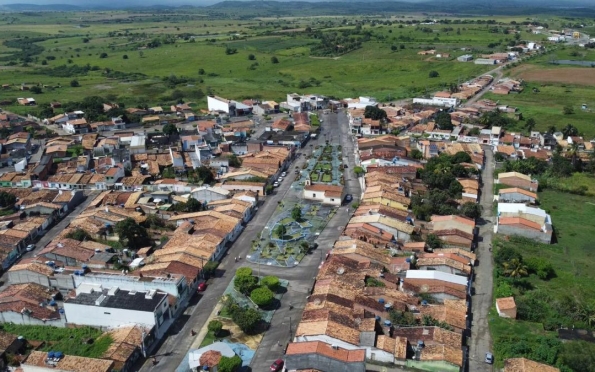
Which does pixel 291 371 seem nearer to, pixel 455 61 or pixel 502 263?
pixel 502 263

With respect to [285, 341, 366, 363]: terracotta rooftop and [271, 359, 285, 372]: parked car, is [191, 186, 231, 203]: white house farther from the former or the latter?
[285, 341, 366, 363]: terracotta rooftop

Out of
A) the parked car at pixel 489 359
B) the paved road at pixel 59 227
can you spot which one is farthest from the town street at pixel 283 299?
the paved road at pixel 59 227

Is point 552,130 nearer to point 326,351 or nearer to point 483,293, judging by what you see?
point 483,293

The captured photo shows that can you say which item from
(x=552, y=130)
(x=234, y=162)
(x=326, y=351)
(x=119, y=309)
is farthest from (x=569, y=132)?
(x=119, y=309)

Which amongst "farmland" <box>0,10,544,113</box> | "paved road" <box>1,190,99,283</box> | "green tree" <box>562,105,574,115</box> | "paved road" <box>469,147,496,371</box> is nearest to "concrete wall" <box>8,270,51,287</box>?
"paved road" <box>1,190,99,283</box>

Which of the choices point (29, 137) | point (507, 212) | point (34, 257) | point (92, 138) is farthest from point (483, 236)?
point (29, 137)

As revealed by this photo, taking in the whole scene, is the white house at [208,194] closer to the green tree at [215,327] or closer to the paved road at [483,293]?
the green tree at [215,327]
